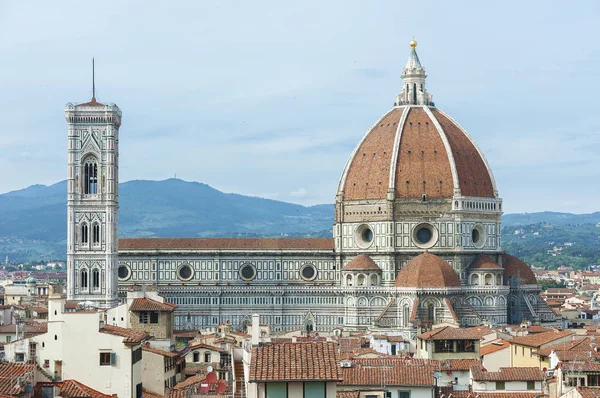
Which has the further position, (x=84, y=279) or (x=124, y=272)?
(x=124, y=272)

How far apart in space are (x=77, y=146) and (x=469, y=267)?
34.0 m

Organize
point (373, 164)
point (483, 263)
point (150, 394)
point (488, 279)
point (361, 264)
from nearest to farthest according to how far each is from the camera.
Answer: point (150, 394) < point (488, 279) < point (361, 264) < point (483, 263) < point (373, 164)

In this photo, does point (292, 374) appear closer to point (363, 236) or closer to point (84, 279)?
point (84, 279)

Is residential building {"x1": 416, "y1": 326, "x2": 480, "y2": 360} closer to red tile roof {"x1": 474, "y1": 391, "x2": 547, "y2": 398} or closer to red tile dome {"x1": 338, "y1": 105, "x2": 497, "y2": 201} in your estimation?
red tile roof {"x1": 474, "y1": 391, "x2": 547, "y2": 398}

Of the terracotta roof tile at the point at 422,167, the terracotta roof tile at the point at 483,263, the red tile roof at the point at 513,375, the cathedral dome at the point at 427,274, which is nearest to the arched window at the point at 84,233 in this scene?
the cathedral dome at the point at 427,274

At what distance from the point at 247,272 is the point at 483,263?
2006cm

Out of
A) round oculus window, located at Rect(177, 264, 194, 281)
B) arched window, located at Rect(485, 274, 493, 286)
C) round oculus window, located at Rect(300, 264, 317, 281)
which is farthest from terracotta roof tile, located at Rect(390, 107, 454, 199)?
round oculus window, located at Rect(177, 264, 194, 281)

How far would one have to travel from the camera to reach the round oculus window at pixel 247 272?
11831 cm

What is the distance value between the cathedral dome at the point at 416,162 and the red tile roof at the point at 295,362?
92.6 metres

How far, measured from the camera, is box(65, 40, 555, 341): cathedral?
111m

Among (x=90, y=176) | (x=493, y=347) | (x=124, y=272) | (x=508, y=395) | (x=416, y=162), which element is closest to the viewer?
(x=508, y=395)

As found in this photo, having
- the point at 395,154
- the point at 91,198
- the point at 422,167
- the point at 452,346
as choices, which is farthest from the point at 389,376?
the point at 395,154

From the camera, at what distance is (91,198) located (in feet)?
363

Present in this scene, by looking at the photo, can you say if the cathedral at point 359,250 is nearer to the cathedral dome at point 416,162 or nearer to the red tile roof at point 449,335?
the cathedral dome at point 416,162
